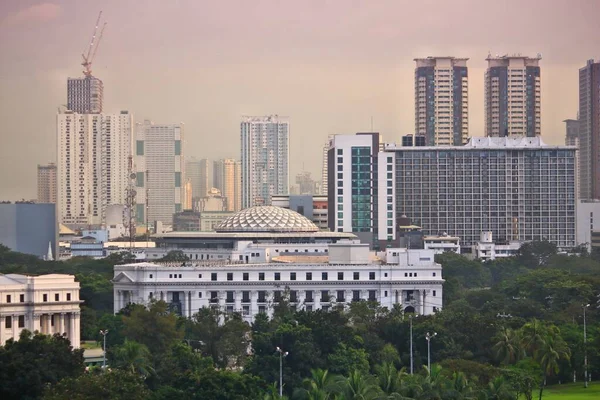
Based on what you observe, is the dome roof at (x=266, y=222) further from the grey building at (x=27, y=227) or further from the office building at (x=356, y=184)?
the grey building at (x=27, y=227)

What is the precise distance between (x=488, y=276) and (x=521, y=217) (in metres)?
37.3

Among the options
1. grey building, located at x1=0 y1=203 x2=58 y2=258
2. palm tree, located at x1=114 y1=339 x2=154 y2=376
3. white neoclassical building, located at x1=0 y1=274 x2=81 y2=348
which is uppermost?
grey building, located at x1=0 y1=203 x2=58 y2=258

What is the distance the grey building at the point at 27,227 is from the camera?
6762 inches

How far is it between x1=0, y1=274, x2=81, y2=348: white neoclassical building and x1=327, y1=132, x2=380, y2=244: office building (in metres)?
71.3

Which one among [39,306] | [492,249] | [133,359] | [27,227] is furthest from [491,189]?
[133,359]

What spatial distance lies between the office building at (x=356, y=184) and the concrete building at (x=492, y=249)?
17.2m

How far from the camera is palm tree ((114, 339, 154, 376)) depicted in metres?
69.3

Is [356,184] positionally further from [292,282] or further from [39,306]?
[39,306]

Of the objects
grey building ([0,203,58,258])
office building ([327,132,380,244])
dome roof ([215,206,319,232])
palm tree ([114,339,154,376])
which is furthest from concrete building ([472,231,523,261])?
palm tree ([114,339,154,376])

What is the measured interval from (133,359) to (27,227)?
10607 centimetres

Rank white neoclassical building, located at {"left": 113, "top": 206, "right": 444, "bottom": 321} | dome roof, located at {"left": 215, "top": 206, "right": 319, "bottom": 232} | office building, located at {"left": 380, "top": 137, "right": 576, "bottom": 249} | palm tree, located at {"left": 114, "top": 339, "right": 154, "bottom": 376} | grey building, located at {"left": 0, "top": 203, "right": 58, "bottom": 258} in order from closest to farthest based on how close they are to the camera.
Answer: palm tree, located at {"left": 114, "top": 339, "right": 154, "bottom": 376} < white neoclassical building, located at {"left": 113, "top": 206, "right": 444, "bottom": 321} < dome roof, located at {"left": 215, "top": 206, "right": 319, "bottom": 232} < grey building, located at {"left": 0, "top": 203, "right": 58, "bottom": 258} < office building, located at {"left": 380, "top": 137, "right": 576, "bottom": 249}

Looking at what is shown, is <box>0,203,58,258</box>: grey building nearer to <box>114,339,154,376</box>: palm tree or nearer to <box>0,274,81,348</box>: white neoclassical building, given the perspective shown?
<box>0,274,81,348</box>: white neoclassical building

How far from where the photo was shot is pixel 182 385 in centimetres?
6384

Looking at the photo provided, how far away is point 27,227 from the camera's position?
571 feet
